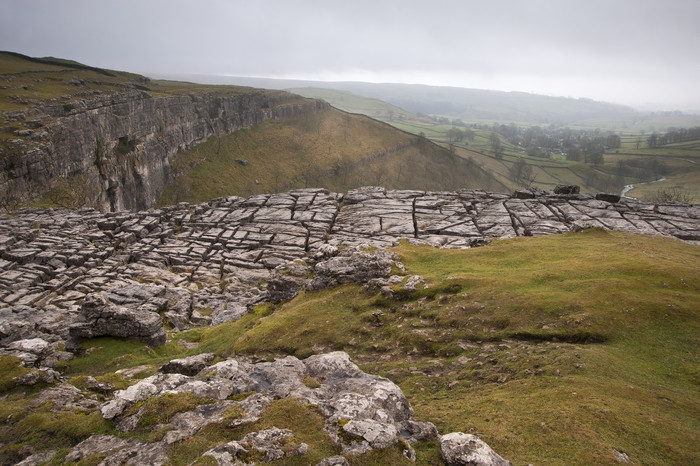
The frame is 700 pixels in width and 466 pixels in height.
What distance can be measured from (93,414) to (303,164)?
162486mm

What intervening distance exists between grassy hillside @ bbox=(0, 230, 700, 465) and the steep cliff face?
64913 millimetres

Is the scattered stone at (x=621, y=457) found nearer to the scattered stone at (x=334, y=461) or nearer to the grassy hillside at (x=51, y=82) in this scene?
the scattered stone at (x=334, y=461)

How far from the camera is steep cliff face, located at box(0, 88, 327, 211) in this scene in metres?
77.4

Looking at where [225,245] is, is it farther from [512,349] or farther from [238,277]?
[512,349]

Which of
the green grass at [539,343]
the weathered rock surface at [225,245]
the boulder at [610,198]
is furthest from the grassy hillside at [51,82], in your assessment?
the boulder at [610,198]

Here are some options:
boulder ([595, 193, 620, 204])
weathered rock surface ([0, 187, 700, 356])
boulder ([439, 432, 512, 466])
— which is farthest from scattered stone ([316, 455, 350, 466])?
boulder ([595, 193, 620, 204])

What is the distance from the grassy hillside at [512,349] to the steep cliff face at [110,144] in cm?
6491

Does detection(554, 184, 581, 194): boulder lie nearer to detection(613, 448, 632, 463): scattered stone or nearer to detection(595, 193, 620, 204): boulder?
detection(595, 193, 620, 204): boulder

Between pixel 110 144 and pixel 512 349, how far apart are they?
4359 inches

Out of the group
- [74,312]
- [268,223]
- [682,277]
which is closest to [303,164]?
[268,223]

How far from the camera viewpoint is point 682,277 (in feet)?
97.8

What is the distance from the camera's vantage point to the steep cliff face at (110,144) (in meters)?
77.4

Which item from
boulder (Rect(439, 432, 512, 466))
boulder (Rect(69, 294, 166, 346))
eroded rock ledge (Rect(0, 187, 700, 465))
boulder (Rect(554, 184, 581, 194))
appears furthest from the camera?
boulder (Rect(554, 184, 581, 194))

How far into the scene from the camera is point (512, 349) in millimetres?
23969
